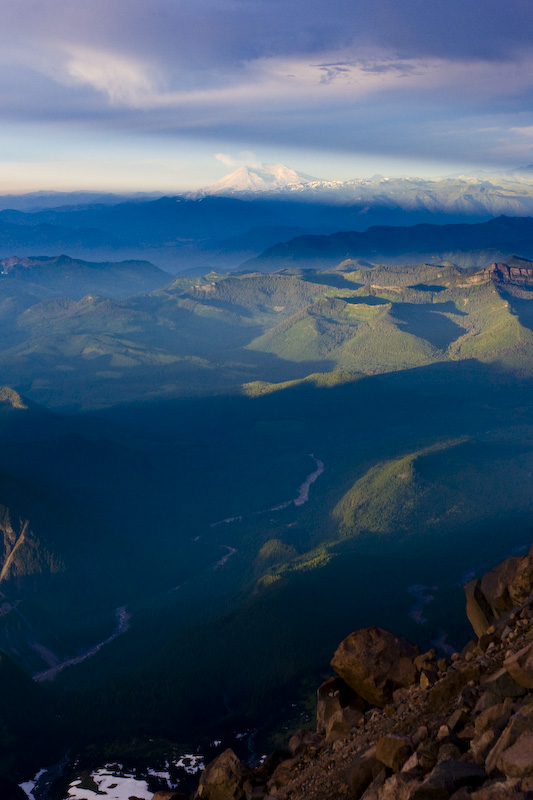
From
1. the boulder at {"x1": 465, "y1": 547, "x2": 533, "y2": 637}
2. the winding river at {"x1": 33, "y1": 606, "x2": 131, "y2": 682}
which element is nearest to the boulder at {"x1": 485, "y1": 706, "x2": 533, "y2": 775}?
the boulder at {"x1": 465, "y1": 547, "x2": 533, "y2": 637}

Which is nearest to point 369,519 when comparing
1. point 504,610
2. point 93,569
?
point 93,569

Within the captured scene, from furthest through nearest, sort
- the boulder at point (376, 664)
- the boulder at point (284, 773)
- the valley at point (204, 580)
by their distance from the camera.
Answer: the valley at point (204, 580) < the boulder at point (376, 664) < the boulder at point (284, 773)

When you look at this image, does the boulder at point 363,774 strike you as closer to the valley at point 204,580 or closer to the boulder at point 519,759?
the boulder at point 519,759

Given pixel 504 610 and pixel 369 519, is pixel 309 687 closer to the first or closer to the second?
pixel 504 610

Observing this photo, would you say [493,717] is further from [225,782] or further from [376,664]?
[225,782]

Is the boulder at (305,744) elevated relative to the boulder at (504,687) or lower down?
lower down

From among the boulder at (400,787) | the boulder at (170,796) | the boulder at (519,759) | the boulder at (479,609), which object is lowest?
the boulder at (170,796)

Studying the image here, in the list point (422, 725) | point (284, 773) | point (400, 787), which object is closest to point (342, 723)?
point (284, 773)

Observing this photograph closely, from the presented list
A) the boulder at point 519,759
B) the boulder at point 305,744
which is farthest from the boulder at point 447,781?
the boulder at point 305,744
